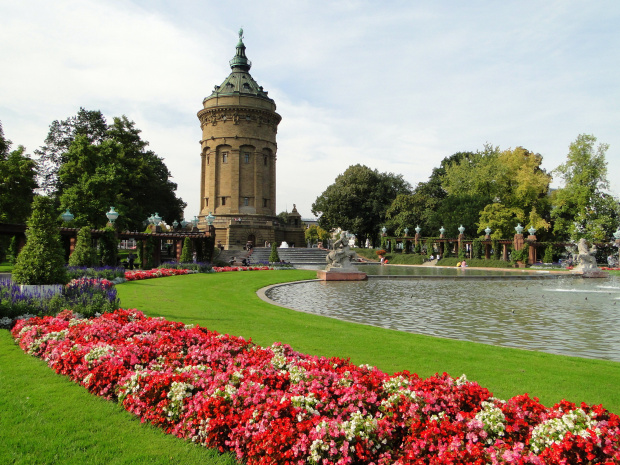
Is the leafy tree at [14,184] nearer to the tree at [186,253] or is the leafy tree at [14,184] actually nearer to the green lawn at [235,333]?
the tree at [186,253]

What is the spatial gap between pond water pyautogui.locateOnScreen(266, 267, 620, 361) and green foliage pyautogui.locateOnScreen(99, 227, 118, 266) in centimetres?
1160

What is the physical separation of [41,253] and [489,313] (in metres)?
12.3

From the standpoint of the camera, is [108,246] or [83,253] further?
[108,246]

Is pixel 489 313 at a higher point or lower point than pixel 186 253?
lower

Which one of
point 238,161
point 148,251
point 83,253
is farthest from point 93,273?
point 238,161

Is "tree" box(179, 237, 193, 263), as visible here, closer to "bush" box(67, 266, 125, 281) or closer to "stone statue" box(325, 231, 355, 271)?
"bush" box(67, 266, 125, 281)

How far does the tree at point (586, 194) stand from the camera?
152ft

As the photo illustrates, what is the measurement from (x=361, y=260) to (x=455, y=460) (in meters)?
51.6

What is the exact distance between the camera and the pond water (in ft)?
31.1

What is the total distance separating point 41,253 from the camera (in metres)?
11.0

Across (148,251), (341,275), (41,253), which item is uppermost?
(41,253)

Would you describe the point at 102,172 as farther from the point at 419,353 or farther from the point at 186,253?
the point at 419,353

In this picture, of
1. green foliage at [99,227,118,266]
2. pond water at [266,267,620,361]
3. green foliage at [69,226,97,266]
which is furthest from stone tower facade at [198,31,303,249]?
pond water at [266,267,620,361]

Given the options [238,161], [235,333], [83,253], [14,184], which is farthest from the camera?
[238,161]
